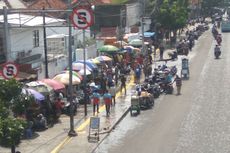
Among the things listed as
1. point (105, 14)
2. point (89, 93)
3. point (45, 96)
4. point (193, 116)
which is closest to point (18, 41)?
point (89, 93)

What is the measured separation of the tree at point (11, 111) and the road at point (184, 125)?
547 centimetres

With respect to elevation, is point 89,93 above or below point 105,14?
below

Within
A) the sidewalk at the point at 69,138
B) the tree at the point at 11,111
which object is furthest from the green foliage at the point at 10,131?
the sidewalk at the point at 69,138

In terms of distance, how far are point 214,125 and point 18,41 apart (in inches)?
589

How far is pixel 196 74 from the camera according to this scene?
1777 inches

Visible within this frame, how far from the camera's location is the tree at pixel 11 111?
14.4 metres

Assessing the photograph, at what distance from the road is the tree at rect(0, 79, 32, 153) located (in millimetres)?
5465

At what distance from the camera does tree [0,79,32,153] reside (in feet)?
47.2

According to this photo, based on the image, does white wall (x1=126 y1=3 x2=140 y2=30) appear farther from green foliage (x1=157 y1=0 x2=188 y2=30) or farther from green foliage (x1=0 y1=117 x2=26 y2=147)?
green foliage (x1=0 y1=117 x2=26 y2=147)

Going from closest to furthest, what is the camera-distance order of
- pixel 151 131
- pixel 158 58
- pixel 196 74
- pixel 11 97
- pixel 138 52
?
pixel 11 97, pixel 151 131, pixel 196 74, pixel 138 52, pixel 158 58

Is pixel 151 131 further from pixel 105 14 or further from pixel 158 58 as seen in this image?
pixel 105 14

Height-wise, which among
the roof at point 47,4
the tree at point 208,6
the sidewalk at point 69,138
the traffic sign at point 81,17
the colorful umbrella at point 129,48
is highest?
the tree at point 208,6

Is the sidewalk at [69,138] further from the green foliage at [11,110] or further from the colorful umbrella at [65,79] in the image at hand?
the green foliage at [11,110]

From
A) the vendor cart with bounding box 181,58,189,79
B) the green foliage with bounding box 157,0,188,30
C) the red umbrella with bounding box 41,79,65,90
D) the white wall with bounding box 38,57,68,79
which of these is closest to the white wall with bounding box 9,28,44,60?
the white wall with bounding box 38,57,68,79
